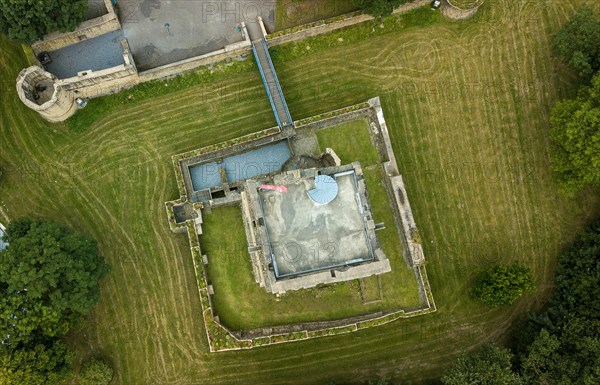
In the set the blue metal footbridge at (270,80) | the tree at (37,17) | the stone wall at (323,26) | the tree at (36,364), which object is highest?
the tree at (37,17)

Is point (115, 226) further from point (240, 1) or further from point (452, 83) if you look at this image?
point (452, 83)

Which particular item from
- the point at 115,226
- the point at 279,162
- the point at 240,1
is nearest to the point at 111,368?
the point at 115,226

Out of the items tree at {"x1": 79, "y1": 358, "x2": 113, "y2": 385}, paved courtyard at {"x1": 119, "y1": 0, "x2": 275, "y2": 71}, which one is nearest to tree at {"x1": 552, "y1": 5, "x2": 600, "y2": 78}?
paved courtyard at {"x1": 119, "y1": 0, "x2": 275, "y2": 71}

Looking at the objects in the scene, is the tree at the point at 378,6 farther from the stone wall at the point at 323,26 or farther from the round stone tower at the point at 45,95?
the round stone tower at the point at 45,95

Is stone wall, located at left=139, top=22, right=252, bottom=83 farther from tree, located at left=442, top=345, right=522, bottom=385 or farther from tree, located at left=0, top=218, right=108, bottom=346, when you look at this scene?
tree, located at left=442, top=345, right=522, bottom=385

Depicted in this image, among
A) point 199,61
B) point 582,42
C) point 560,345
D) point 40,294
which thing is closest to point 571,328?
point 560,345

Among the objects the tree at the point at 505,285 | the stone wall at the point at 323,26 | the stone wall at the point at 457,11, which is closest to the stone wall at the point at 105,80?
the stone wall at the point at 323,26

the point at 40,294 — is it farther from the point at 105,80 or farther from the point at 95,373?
the point at 105,80

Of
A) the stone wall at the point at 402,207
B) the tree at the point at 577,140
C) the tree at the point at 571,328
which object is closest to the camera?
the tree at the point at 571,328
